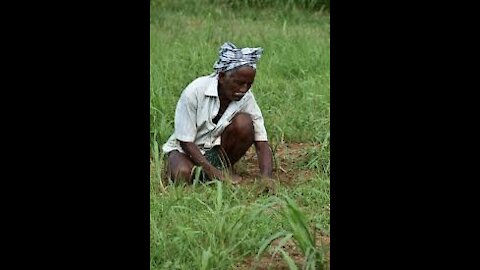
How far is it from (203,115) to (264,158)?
1.38 ft

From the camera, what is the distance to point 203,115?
16.6 ft

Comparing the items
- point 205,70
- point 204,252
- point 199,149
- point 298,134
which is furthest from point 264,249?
point 205,70

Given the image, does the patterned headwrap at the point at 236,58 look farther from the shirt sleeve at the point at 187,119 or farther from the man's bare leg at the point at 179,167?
the man's bare leg at the point at 179,167

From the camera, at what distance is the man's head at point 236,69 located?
4859 mm

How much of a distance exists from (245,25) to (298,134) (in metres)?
3.03

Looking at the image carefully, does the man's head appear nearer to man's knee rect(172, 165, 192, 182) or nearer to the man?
the man

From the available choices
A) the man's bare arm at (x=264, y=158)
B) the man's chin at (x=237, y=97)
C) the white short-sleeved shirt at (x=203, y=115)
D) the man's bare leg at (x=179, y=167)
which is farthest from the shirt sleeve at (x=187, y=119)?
the man's bare arm at (x=264, y=158)

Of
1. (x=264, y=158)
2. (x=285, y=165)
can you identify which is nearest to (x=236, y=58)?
(x=264, y=158)

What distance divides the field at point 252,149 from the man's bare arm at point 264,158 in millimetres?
101

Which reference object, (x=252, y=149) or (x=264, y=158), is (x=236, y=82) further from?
(x=252, y=149)

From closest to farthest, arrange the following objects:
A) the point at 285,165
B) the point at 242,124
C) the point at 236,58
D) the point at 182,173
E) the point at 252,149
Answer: the point at 236,58 < the point at 182,173 < the point at 242,124 < the point at 285,165 < the point at 252,149

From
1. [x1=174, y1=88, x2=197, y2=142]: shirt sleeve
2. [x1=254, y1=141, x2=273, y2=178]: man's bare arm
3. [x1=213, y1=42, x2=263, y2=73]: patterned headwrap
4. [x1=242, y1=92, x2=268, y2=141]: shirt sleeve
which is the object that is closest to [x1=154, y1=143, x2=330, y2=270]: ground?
[x1=254, y1=141, x2=273, y2=178]: man's bare arm

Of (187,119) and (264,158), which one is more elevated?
(187,119)

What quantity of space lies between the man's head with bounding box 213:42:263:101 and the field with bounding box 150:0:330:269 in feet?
1.67
